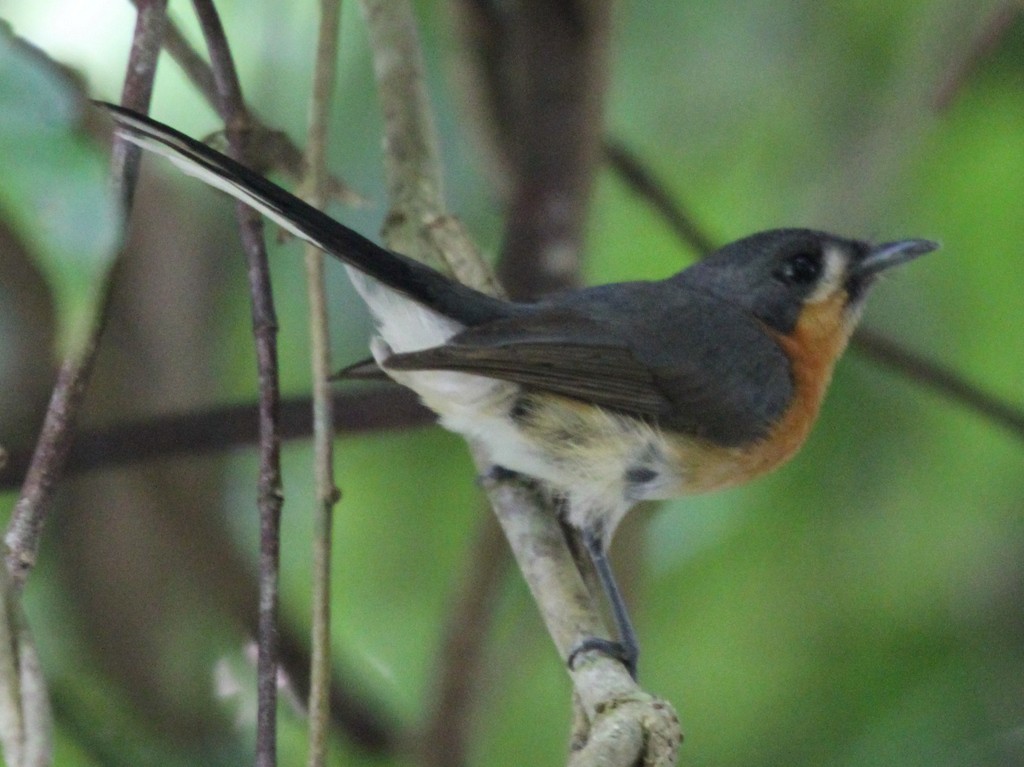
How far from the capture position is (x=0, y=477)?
3207 mm

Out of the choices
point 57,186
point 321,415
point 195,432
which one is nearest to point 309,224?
point 321,415

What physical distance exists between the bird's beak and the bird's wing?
2.67 feet

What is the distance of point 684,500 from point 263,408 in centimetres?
225

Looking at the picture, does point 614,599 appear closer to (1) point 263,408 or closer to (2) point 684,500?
(1) point 263,408

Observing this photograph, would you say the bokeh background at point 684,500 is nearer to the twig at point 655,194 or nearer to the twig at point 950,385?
the twig at point 950,385

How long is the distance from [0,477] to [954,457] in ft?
9.20

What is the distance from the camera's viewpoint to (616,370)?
10.7 feet

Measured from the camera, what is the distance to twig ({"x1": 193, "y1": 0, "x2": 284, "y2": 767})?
194 cm

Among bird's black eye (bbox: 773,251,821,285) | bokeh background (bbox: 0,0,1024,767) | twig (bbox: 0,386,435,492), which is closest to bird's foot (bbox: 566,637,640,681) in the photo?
bokeh background (bbox: 0,0,1024,767)

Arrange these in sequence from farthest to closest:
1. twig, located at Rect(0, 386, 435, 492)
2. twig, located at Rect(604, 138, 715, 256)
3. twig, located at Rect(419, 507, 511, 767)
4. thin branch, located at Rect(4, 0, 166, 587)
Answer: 1. twig, located at Rect(604, 138, 715, 256)
2. twig, located at Rect(419, 507, 511, 767)
3. twig, located at Rect(0, 386, 435, 492)
4. thin branch, located at Rect(4, 0, 166, 587)

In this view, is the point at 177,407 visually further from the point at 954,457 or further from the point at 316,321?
the point at 954,457

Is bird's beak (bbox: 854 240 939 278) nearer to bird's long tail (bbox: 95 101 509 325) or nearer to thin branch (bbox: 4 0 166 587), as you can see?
bird's long tail (bbox: 95 101 509 325)

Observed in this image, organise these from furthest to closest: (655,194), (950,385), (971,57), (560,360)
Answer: (655,194) < (971,57) < (950,385) < (560,360)

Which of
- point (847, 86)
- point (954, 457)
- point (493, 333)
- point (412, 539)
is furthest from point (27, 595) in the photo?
point (847, 86)
